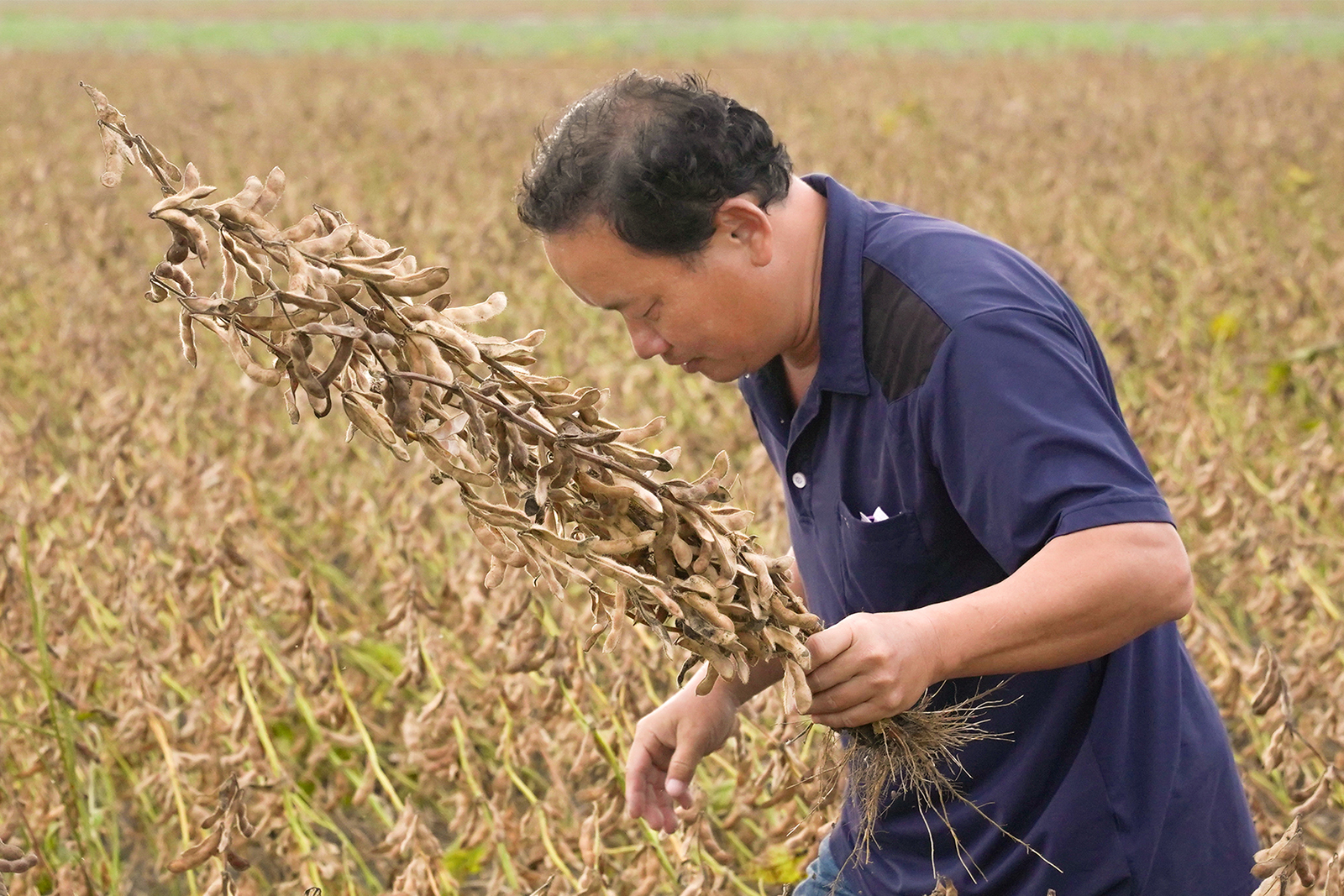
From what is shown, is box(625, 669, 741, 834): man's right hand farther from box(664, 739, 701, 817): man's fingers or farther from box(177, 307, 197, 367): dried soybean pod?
box(177, 307, 197, 367): dried soybean pod

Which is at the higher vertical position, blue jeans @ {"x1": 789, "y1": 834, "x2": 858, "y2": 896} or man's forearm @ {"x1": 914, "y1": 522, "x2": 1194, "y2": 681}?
man's forearm @ {"x1": 914, "y1": 522, "x2": 1194, "y2": 681}

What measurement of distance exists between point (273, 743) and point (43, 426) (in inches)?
45.4

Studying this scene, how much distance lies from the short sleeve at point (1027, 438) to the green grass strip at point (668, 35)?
50.8 feet

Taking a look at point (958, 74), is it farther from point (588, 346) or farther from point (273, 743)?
point (273, 743)

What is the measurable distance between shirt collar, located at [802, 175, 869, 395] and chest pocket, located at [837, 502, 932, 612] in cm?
16

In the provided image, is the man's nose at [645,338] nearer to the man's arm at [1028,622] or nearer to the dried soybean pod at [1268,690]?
the man's arm at [1028,622]

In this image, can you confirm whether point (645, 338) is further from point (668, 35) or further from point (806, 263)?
point (668, 35)

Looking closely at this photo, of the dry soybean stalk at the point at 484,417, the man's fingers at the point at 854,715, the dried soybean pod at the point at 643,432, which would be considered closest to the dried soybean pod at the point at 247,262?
the dry soybean stalk at the point at 484,417

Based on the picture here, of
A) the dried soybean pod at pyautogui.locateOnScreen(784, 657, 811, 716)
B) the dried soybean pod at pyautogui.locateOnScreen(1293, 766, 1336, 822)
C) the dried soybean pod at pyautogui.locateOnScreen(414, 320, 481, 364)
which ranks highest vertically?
the dried soybean pod at pyautogui.locateOnScreen(414, 320, 481, 364)

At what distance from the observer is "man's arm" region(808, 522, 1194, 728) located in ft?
4.46

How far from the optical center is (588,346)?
5023mm

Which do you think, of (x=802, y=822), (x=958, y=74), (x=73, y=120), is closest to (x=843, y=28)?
(x=958, y=74)

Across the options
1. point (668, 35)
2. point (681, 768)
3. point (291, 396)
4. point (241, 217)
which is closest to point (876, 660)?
point (681, 768)

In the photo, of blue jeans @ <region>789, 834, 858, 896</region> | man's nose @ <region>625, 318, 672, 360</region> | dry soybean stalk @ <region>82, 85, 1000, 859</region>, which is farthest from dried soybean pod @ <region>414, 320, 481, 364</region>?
blue jeans @ <region>789, 834, 858, 896</region>
